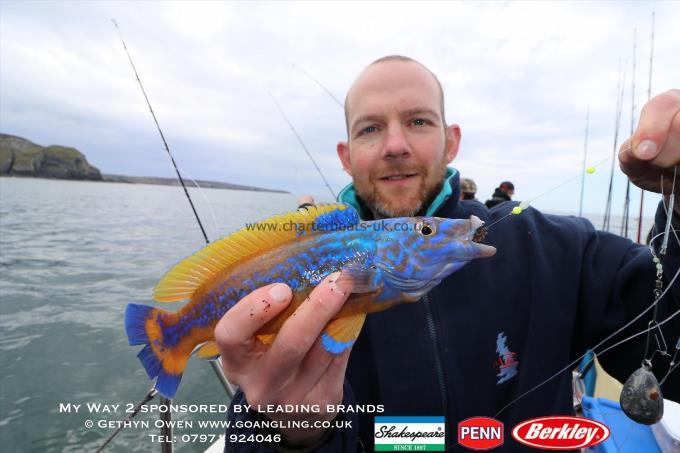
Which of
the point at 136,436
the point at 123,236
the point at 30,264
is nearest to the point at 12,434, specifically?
the point at 136,436

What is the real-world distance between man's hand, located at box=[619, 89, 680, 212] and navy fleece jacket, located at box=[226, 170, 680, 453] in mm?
1274

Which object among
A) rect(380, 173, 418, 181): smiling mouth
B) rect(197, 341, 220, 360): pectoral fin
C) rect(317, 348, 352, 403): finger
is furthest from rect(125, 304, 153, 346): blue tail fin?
rect(380, 173, 418, 181): smiling mouth

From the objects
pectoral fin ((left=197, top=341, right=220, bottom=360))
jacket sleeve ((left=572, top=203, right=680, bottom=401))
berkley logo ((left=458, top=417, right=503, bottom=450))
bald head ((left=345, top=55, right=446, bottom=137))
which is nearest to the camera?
pectoral fin ((left=197, top=341, right=220, bottom=360))

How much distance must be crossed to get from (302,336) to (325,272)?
469 millimetres

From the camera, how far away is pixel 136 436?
6570 millimetres

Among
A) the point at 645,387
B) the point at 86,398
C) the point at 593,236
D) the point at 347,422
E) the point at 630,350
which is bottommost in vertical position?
the point at 86,398

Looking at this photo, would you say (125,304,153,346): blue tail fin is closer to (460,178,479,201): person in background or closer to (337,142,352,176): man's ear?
(337,142,352,176): man's ear

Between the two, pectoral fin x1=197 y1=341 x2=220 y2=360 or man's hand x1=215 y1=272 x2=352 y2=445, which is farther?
pectoral fin x1=197 y1=341 x2=220 y2=360

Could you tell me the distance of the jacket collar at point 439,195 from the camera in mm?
3592

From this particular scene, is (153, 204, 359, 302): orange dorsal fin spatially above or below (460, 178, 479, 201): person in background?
below

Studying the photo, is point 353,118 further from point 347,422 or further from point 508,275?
point 347,422

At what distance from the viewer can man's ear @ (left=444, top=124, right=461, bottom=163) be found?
4027mm

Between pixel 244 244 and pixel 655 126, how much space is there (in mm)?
2543

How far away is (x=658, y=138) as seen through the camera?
193cm
